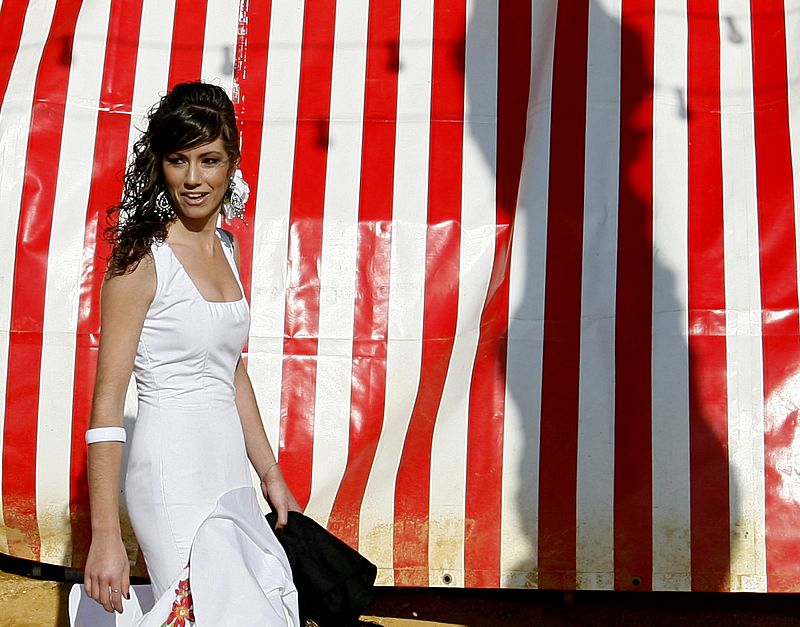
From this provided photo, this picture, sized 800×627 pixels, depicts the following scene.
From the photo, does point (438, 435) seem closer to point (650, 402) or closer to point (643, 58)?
point (650, 402)

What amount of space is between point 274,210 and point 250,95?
40 cm

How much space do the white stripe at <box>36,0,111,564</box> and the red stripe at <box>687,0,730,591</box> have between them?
1908 millimetres

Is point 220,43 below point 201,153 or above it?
above

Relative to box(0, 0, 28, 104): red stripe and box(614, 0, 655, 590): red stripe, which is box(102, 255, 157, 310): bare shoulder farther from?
box(0, 0, 28, 104): red stripe

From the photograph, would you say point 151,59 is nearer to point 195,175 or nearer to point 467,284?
point 467,284

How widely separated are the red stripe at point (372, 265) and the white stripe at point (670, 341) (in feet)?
2.74

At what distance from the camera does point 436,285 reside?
11.1 ft

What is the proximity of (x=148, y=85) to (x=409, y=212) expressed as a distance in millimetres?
965

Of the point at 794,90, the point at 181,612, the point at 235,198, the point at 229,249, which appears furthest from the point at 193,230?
the point at 794,90

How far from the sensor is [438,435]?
10.7 feet

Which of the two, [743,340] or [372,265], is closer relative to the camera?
[743,340]

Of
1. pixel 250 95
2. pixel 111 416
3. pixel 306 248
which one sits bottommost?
pixel 111 416

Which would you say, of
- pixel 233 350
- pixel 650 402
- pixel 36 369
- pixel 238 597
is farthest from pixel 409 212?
pixel 238 597

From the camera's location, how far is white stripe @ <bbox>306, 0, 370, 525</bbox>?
3326 millimetres
